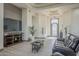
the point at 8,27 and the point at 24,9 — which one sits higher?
the point at 24,9

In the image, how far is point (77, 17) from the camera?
376cm

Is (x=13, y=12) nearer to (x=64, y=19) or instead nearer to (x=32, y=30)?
(x=32, y=30)

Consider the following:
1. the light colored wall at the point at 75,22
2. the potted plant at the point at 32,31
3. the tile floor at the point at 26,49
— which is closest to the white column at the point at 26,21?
the potted plant at the point at 32,31

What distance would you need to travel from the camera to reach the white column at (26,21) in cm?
379

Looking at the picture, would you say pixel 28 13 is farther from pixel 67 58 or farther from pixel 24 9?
pixel 67 58

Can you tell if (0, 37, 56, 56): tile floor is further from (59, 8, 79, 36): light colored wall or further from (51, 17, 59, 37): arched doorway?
(59, 8, 79, 36): light colored wall

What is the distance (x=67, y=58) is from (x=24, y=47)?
1363 millimetres

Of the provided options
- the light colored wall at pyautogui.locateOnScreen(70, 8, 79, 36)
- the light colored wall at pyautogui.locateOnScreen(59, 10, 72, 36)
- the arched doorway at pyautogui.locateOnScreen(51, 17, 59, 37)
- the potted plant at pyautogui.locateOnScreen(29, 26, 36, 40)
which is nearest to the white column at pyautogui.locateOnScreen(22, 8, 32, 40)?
the potted plant at pyautogui.locateOnScreen(29, 26, 36, 40)

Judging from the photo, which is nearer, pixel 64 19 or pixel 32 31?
pixel 32 31

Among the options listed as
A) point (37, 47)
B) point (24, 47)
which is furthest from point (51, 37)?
point (24, 47)

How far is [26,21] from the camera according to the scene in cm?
392

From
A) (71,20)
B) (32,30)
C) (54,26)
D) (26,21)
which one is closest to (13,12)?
(26,21)

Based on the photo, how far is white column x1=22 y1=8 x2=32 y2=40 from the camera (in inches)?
149

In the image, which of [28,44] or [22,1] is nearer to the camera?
[22,1]
